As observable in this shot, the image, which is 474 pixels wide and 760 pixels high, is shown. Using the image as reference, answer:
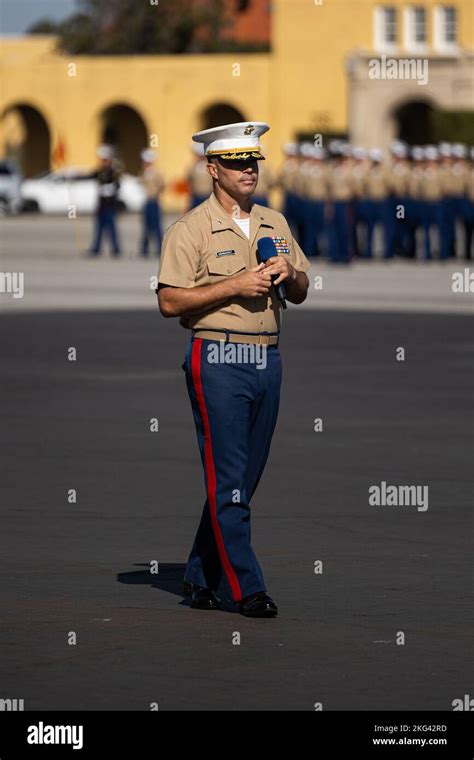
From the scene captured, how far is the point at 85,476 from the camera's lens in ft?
38.8

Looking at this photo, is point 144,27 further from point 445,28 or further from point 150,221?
point 150,221

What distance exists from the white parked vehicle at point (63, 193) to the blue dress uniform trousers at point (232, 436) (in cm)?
5741

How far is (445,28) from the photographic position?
242 ft

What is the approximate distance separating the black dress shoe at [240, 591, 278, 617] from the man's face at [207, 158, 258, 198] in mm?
1504

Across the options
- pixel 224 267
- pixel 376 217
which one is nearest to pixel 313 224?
pixel 376 217

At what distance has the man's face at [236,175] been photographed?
812 cm

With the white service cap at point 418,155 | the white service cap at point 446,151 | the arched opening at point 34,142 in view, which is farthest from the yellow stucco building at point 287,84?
the white service cap at point 446,151

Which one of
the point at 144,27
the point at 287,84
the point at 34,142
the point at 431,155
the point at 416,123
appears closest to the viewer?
the point at 431,155

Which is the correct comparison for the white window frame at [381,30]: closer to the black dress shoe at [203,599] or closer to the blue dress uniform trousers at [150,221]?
the blue dress uniform trousers at [150,221]

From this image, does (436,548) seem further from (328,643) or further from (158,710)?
(158,710)

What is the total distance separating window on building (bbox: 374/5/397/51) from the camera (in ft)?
242

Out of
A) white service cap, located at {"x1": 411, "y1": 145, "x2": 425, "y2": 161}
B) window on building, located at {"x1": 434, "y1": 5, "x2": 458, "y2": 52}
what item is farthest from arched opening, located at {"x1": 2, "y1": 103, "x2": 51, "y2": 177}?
white service cap, located at {"x1": 411, "y1": 145, "x2": 425, "y2": 161}

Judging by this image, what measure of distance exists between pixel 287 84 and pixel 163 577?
68.3 meters

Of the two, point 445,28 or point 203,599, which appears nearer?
point 203,599
